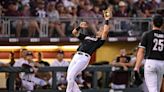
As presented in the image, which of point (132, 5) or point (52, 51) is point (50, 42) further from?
point (132, 5)

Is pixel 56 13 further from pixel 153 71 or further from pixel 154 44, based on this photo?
pixel 153 71

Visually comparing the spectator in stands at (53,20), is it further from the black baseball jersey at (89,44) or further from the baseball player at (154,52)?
the baseball player at (154,52)

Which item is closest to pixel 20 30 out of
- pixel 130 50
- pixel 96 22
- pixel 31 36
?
pixel 31 36

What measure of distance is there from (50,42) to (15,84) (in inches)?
134

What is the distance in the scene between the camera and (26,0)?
16875mm

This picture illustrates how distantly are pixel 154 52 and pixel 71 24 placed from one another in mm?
6866

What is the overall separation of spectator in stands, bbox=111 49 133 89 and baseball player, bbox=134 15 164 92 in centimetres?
395

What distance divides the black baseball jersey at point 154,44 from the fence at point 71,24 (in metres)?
6.68

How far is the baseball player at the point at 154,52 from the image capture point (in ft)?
32.1

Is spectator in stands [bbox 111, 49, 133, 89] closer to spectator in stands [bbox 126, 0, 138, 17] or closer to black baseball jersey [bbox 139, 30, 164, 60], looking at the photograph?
black baseball jersey [bbox 139, 30, 164, 60]

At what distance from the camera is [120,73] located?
13.9 metres

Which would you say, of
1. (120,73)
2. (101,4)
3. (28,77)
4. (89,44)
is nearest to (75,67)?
(89,44)

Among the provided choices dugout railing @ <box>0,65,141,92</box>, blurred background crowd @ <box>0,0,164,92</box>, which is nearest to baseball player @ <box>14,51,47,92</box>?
blurred background crowd @ <box>0,0,164,92</box>

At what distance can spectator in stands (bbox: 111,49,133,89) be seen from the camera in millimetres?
13805
